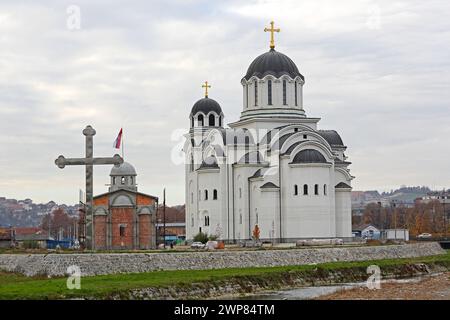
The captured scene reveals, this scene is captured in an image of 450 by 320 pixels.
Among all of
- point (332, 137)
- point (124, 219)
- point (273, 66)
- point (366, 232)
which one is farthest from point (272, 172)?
point (366, 232)

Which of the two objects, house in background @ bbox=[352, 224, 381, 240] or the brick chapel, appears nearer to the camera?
the brick chapel

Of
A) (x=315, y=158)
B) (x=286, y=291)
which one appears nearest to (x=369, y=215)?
(x=315, y=158)

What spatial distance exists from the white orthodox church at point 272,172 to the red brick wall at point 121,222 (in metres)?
9.85

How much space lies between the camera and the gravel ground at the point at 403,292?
37312 millimetres

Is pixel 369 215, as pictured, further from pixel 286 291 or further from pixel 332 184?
pixel 286 291

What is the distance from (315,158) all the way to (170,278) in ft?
99.8

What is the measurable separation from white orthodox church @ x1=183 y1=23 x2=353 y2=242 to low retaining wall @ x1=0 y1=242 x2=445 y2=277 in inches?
449

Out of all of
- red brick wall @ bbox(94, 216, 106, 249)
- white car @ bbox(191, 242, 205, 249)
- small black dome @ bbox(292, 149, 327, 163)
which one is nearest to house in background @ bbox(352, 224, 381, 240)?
small black dome @ bbox(292, 149, 327, 163)

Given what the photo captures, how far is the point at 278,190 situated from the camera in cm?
7100

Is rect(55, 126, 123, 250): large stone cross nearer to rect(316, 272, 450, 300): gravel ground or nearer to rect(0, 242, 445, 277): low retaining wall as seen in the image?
rect(0, 242, 445, 277): low retaining wall

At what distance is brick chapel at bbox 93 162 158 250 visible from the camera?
2598 inches

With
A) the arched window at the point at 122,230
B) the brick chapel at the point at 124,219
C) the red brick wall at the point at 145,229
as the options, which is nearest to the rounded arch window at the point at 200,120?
the brick chapel at the point at 124,219

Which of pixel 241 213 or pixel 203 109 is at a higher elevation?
pixel 203 109

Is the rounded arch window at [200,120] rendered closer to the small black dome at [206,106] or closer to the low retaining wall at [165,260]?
the small black dome at [206,106]
